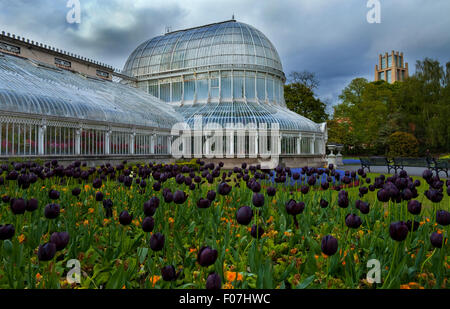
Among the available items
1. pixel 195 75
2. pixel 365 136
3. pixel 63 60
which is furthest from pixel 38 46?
pixel 365 136

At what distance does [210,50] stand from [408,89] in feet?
105

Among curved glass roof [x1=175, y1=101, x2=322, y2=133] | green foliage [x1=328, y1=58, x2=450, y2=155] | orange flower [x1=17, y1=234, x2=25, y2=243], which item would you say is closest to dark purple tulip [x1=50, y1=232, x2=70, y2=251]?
orange flower [x1=17, y1=234, x2=25, y2=243]

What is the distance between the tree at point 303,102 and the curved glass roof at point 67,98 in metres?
21.7

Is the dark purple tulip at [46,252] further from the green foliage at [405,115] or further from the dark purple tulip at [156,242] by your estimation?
the green foliage at [405,115]

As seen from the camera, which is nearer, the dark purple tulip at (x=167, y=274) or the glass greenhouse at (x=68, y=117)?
the dark purple tulip at (x=167, y=274)

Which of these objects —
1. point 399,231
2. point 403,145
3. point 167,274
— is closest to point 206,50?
point 403,145

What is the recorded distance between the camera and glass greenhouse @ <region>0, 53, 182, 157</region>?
12.3 m

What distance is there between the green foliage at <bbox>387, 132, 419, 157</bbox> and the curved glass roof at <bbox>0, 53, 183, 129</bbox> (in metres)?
27.6

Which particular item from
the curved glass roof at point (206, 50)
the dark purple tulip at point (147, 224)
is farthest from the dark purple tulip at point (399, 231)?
the curved glass roof at point (206, 50)

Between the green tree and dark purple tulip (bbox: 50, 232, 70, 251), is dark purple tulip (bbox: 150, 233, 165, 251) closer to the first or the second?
dark purple tulip (bbox: 50, 232, 70, 251)

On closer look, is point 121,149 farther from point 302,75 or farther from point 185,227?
→ point 302,75

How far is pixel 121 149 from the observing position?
58.3 ft

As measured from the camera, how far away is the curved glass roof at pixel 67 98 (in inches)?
506

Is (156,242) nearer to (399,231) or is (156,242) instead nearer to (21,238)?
(399,231)
